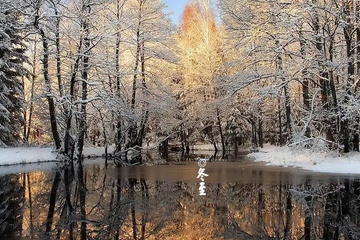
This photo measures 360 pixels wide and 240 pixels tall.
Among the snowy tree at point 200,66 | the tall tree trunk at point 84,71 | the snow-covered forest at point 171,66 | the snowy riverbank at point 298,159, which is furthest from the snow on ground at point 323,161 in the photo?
the snowy tree at point 200,66

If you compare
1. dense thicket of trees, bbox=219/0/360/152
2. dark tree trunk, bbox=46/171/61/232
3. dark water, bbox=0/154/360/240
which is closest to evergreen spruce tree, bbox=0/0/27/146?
dark tree trunk, bbox=46/171/61/232

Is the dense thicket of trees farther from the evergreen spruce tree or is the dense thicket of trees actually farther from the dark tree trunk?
the evergreen spruce tree

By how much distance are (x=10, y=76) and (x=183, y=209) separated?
22.0 metres

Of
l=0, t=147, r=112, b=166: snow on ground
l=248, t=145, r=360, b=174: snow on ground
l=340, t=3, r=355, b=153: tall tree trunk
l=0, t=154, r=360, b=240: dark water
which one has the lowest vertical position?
l=0, t=154, r=360, b=240: dark water

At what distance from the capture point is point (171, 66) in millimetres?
34125

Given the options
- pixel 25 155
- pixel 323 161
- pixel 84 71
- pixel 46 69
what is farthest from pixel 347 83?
pixel 25 155

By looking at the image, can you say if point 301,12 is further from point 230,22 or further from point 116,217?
point 116,217

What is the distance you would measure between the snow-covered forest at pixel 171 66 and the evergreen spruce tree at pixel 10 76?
8 centimetres

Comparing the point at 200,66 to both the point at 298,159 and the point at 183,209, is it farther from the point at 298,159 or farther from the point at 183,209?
the point at 183,209

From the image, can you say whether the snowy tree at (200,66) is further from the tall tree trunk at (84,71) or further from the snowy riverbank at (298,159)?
the snowy riverbank at (298,159)

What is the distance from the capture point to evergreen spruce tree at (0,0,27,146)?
23.6m

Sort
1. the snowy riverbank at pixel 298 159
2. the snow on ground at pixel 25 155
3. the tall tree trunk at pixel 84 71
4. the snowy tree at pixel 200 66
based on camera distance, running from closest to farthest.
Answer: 1. the snowy riverbank at pixel 298 159
2. the snow on ground at pixel 25 155
3. the tall tree trunk at pixel 84 71
4. the snowy tree at pixel 200 66

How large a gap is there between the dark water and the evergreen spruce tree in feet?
41.9

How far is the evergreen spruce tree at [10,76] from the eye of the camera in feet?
77.5
